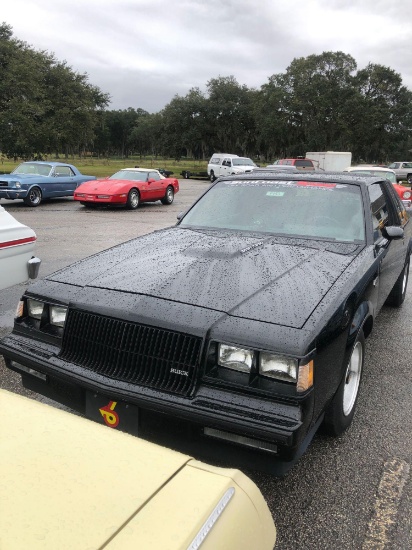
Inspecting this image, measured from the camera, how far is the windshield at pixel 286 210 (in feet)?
12.7

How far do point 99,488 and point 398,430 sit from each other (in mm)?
2492

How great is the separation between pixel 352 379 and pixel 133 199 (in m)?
13.6

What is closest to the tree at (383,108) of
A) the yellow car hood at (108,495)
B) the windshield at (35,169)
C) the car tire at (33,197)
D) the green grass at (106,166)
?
the green grass at (106,166)

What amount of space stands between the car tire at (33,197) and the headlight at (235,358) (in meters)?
14.1

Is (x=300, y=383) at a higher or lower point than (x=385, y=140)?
lower

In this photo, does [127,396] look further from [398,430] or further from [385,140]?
[385,140]

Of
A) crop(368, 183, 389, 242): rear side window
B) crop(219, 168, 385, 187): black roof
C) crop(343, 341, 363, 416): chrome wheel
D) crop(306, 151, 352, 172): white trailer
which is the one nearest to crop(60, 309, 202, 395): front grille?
crop(343, 341, 363, 416): chrome wheel

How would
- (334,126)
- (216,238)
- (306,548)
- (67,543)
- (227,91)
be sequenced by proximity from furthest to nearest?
(227,91), (334,126), (216,238), (306,548), (67,543)

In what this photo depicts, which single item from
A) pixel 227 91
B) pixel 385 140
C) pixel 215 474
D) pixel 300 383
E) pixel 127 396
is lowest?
pixel 127 396

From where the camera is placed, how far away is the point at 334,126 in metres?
54.8

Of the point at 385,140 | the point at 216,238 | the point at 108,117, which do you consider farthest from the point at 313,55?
the point at 108,117

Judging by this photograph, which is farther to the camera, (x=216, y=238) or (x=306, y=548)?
(x=216, y=238)

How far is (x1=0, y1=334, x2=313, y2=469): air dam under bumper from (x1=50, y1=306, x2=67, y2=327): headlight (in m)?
0.26

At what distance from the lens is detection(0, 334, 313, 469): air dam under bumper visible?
2162 millimetres
